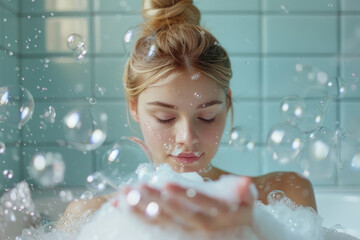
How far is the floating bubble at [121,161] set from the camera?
727mm

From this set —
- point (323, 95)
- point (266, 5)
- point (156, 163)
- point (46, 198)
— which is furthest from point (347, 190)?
point (46, 198)

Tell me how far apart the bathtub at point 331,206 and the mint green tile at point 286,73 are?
391 millimetres

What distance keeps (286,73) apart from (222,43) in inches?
11.1

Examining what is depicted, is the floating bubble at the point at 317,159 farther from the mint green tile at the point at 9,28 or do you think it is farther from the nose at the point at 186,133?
the mint green tile at the point at 9,28

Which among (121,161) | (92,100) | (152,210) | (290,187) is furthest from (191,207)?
(92,100)

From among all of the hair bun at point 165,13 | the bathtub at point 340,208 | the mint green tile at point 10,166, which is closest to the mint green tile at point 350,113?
the bathtub at point 340,208

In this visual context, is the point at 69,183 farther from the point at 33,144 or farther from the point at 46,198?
the point at 33,144

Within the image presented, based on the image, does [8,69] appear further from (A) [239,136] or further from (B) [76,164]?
(A) [239,136]

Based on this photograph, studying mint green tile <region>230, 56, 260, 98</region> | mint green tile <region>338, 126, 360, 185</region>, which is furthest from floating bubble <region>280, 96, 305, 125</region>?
mint green tile <region>230, 56, 260, 98</region>

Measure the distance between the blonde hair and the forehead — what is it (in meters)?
0.01

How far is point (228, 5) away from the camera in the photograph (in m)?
1.44

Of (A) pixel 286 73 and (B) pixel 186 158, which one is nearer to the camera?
(B) pixel 186 158

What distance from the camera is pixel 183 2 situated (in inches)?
40.8

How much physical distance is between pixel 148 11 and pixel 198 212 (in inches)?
29.7
